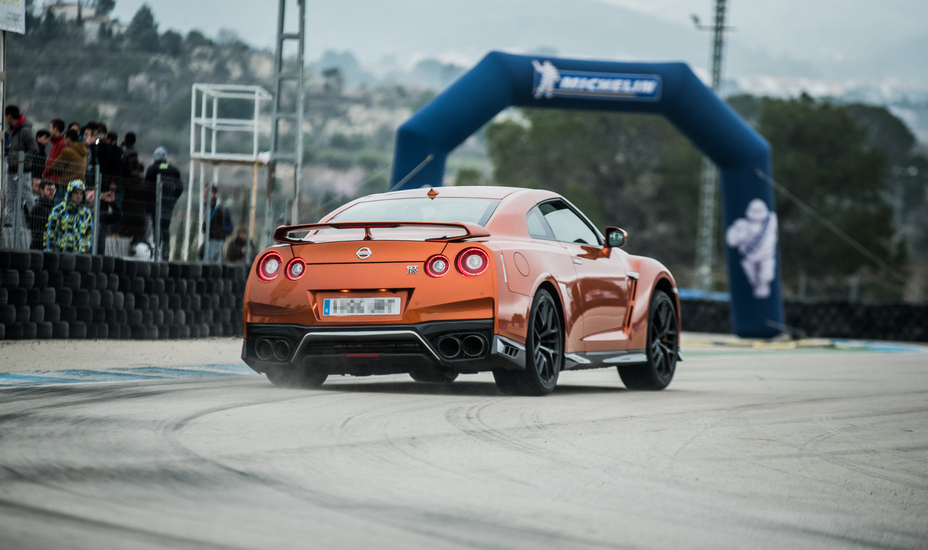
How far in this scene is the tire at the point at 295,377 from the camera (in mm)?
8062

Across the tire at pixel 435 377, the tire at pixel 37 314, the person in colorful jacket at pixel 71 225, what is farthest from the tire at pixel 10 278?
the tire at pixel 435 377

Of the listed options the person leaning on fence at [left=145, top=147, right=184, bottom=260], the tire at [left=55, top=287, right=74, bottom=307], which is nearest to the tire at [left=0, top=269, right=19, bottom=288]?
the tire at [left=55, top=287, right=74, bottom=307]

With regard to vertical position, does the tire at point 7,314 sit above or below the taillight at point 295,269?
below

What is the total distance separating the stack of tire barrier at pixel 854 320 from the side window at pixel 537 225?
20.9 meters

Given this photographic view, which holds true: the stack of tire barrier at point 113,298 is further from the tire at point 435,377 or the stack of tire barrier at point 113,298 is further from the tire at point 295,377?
the tire at point 435,377

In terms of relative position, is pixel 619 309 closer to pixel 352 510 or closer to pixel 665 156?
pixel 352 510

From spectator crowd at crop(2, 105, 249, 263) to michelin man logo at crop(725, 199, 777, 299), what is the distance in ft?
33.0

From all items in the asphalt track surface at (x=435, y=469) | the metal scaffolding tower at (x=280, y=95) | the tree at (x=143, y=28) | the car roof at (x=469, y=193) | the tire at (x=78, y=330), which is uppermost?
the tree at (x=143, y=28)

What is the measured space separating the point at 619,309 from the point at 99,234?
6088mm

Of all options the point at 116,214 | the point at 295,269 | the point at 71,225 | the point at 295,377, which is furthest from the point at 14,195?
the point at 295,269

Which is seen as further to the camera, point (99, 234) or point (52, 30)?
point (52, 30)

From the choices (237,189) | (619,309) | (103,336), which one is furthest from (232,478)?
(237,189)

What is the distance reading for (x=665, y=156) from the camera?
69875mm

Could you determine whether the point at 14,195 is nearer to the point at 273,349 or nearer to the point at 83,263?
the point at 83,263
